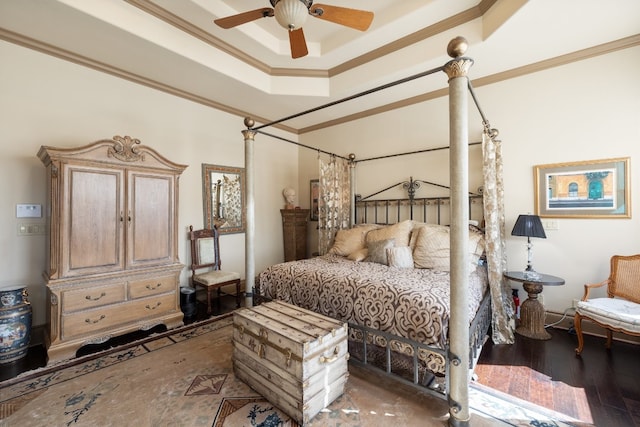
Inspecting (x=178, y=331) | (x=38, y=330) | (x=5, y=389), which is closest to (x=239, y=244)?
(x=178, y=331)

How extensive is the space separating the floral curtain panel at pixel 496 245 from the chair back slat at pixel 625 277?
0.84 m

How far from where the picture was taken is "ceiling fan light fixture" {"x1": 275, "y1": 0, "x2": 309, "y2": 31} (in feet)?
6.27

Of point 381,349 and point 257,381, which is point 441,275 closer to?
point 381,349

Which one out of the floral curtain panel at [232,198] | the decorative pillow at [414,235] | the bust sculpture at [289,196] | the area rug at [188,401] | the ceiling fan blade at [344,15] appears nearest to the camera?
the area rug at [188,401]

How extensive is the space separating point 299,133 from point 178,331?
403 centimetres

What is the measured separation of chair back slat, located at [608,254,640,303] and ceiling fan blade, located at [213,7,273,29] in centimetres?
381

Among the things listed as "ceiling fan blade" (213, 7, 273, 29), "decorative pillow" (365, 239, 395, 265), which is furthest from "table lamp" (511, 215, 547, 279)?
"ceiling fan blade" (213, 7, 273, 29)

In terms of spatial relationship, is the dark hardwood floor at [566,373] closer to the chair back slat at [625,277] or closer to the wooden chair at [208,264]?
the chair back slat at [625,277]

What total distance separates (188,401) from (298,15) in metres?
2.84

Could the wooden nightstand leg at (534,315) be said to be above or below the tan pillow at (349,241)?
below

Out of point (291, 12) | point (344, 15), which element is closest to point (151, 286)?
point (291, 12)

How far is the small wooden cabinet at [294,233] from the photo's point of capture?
16.4 feet

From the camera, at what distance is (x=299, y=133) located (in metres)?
5.49

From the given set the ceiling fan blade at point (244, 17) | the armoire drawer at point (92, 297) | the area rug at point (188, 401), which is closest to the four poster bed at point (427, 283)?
the area rug at point (188, 401)
